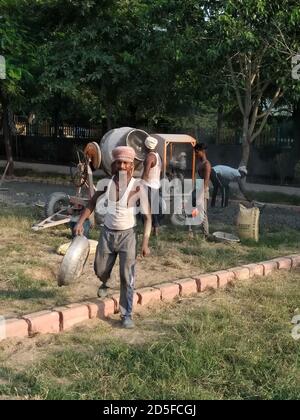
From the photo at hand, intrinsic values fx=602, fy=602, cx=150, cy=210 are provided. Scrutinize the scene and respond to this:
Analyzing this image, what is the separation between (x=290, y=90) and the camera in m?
12.8

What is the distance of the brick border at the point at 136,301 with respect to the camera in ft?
15.6

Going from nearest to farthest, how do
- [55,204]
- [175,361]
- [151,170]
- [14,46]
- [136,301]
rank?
[175,361]
[136,301]
[151,170]
[55,204]
[14,46]

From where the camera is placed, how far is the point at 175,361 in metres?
4.19

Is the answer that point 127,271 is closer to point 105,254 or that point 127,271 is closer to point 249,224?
point 105,254

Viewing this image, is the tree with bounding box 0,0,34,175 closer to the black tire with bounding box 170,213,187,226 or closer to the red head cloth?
the black tire with bounding box 170,213,187,226

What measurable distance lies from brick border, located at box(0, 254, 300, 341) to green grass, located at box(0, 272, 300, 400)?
188 mm

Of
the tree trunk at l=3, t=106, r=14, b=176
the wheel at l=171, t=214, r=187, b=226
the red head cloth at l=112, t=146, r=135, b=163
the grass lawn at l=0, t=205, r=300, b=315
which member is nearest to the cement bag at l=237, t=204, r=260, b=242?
the grass lawn at l=0, t=205, r=300, b=315

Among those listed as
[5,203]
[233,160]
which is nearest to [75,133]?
[233,160]

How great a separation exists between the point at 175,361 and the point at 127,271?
3.78ft

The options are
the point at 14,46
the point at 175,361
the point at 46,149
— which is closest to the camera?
the point at 175,361

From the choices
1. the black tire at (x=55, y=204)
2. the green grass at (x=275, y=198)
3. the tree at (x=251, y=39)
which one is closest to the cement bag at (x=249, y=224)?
the black tire at (x=55, y=204)

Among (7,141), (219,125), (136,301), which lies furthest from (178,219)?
(7,141)

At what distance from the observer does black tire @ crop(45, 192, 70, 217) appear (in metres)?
9.77

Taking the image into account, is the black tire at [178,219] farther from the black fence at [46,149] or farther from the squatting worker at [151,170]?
the black fence at [46,149]
